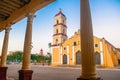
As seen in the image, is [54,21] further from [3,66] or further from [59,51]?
[3,66]

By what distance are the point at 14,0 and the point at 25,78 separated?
285 centimetres

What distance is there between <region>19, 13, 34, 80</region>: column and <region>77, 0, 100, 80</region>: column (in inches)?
103

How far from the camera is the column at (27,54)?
5.09 metres

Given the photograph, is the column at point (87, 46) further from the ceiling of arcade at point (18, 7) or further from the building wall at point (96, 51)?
the building wall at point (96, 51)

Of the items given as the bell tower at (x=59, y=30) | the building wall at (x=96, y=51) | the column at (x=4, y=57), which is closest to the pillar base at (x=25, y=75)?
the column at (x=4, y=57)

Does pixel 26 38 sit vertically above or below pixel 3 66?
above

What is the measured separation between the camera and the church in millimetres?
34500

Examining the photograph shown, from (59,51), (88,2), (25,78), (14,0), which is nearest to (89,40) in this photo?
(88,2)

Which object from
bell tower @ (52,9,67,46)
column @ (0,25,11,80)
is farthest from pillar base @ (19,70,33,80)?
bell tower @ (52,9,67,46)

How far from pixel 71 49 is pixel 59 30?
644 centimetres

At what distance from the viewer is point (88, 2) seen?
3.45 m

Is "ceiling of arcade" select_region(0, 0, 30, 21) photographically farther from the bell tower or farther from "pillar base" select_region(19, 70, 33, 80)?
the bell tower

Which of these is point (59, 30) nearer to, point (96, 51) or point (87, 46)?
point (96, 51)

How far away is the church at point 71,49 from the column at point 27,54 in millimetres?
30765
